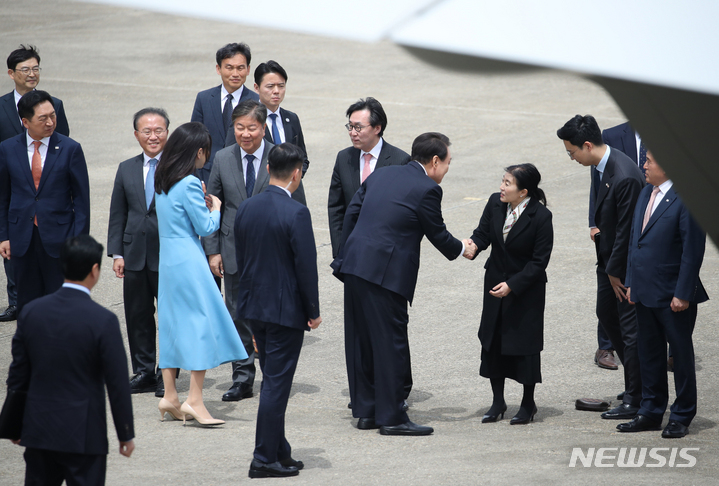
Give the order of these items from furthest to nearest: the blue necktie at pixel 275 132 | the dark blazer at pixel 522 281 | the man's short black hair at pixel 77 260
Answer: the blue necktie at pixel 275 132
the dark blazer at pixel 522 281
the man's short black hair at pixel 77 260

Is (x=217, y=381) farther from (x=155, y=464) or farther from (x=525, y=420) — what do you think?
(x=525, y=420)

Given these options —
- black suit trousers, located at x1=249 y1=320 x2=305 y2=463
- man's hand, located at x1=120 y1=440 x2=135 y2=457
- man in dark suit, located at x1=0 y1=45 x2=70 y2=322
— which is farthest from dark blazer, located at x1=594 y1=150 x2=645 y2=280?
man in dark suit, located at x1=0 y1=45 x2=70 y2=322

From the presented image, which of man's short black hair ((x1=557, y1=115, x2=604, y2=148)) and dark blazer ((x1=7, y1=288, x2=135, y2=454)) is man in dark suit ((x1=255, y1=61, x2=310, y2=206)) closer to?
man's short black hair ((x1=557, y1=115, x2=604, y2=148))

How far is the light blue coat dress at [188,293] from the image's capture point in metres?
5.64

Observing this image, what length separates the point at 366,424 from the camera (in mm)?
5734

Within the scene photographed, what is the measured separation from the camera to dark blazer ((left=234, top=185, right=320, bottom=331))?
4965mm

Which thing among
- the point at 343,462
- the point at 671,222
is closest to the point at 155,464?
the point at 343,462

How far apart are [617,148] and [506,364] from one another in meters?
2.48

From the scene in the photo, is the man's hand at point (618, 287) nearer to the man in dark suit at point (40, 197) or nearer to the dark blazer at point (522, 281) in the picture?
the dark blazer at point (522, 281)

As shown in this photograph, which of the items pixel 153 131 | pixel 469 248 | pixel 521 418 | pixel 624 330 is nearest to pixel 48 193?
pixel 153 131

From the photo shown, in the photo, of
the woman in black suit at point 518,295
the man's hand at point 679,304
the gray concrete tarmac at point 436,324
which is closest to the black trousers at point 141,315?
the gray concrete tarmac at point 436,324

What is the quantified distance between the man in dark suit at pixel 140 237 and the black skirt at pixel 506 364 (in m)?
2.52

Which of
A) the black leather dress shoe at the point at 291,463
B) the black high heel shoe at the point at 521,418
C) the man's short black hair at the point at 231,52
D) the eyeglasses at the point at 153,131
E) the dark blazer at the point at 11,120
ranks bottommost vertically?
the black leather dress shoe at the point at 291,463

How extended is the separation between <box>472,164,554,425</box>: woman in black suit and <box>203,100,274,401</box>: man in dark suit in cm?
182
